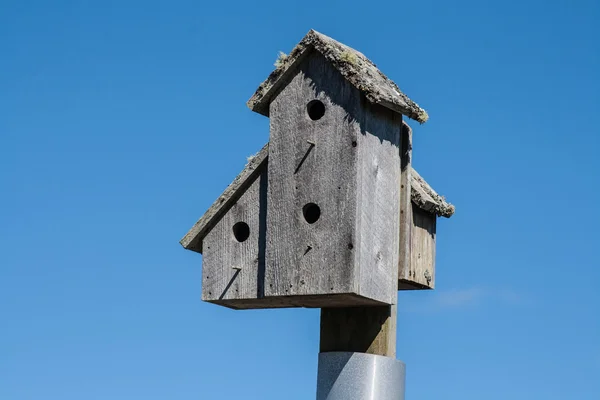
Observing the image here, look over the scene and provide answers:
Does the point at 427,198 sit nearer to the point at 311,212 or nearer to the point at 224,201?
the point at 311,212

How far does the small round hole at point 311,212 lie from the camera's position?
33.0ft

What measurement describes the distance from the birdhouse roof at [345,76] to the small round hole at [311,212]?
36.5 inches

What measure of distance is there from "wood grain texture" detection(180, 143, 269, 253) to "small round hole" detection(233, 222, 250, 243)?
0.56 ft

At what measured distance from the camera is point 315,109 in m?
10.3

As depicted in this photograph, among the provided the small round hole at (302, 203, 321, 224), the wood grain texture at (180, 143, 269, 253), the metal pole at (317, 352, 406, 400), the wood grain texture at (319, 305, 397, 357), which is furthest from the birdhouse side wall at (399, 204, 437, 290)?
the wood grain texture at (180, 143, 269, 253)

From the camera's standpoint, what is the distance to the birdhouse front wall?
9.83m

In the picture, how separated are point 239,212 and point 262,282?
66 cm

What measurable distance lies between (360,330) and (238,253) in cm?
115

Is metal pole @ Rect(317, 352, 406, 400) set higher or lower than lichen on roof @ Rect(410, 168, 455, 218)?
lower

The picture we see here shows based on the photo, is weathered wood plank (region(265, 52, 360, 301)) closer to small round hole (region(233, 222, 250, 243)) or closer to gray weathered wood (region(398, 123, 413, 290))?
small round hole (region(233, 222, 250, 243))

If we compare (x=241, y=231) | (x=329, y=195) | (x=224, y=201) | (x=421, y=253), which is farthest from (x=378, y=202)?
(x=224, y=201)

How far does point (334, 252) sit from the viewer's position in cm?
980

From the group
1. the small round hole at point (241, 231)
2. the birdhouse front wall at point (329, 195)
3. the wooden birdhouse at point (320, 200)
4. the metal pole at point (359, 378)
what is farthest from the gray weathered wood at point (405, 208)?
the small round hole at point (241, 231)

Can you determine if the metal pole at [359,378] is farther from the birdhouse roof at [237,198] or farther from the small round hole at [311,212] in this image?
the birdhouse roof at [237,198]
